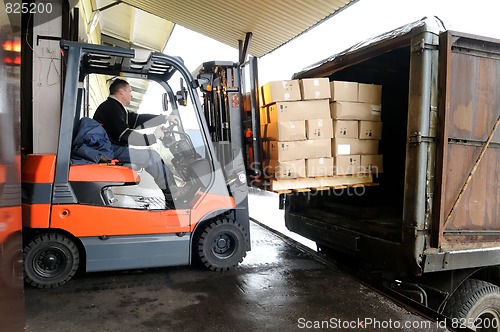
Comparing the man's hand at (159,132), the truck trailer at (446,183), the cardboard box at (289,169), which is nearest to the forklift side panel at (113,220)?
the man's hand at (159,132)

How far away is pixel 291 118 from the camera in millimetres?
3193

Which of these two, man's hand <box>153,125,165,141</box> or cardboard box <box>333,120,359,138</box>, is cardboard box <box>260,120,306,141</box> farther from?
man's hand <box>153,125,165,141</box>

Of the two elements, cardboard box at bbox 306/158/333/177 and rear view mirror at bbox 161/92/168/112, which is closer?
cardboard box at bbox 306/158/333/177

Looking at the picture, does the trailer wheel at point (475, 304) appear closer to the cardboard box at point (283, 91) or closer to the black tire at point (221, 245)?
the black tire at point (221, 245)

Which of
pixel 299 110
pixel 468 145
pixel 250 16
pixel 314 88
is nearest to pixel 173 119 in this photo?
pixel 299 110

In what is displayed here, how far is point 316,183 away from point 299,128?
1.81ft

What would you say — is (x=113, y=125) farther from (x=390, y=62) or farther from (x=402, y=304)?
(x=390, y=62)

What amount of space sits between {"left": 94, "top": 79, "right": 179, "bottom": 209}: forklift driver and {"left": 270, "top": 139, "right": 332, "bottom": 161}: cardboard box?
102 cm

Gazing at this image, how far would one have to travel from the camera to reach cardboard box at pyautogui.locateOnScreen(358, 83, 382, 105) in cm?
337

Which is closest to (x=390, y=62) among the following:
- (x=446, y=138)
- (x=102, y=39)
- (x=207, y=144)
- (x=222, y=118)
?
(x=446, y=138)

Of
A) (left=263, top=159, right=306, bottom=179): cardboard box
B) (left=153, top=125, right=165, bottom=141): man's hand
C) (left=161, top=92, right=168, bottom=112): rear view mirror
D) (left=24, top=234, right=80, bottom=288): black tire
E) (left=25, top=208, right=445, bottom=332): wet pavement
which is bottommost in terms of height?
(left=25, top=208, right=445, bottom=332): wet pavement

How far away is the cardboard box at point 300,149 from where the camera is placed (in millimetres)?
3166

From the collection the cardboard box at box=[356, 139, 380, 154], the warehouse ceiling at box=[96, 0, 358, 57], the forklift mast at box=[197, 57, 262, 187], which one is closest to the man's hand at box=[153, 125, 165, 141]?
the forklift mast at box=[197, 57, 262, 187]

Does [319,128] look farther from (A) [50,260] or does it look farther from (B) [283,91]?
(A) [50,260]
